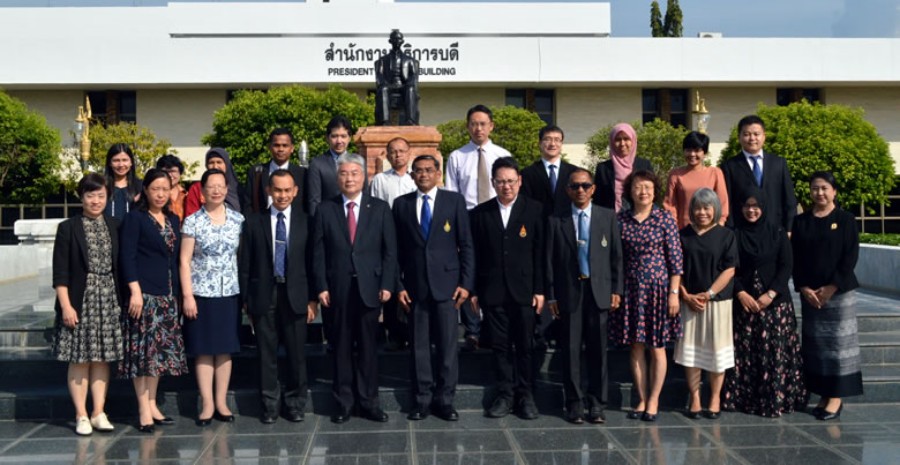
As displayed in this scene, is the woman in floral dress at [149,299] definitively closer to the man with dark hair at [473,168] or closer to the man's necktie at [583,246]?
the man with dark hair at [473,168]

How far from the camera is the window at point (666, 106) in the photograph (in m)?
30.9

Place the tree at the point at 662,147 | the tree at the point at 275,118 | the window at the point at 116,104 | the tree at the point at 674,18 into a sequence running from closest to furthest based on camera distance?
1. the tree at the point at 275,118
2. the tree at the point at 662,147
3. the window at the point at 116,104
4. the tree at the point at 674,18

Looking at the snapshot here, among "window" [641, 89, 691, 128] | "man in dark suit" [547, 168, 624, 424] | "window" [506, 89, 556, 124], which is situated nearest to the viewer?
"man in dark suit" [547, 168, 624, 424]

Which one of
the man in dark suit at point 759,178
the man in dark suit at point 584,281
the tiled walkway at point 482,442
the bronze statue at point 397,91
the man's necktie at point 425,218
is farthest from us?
the bronze statue at point 397,91

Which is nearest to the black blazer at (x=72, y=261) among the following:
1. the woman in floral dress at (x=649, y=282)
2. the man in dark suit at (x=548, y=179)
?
the man in dark suit at (x=548, y=179)

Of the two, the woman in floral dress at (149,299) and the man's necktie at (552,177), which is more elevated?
the man's necktie at (552,177)

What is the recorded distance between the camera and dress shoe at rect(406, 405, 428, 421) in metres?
5.63

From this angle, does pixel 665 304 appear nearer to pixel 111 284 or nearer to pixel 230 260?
pixel 230 260

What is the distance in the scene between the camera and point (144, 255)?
211 inches

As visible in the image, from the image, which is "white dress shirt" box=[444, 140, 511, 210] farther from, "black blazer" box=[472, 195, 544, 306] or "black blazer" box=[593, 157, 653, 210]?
"black blazer" box=[472, 195, 544, 306]

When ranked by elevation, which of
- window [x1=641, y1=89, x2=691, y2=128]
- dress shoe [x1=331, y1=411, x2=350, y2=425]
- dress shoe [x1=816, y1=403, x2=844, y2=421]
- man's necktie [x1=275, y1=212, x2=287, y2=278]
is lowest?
dress shoe [x1=816, y1=403, x2=844, y2=421]

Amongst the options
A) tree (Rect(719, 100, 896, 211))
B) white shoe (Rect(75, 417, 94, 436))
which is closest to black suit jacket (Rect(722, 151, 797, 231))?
white shoe (Rect(75, 417, 94, 436))

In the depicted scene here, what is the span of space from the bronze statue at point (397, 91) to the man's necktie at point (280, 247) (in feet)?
17.2

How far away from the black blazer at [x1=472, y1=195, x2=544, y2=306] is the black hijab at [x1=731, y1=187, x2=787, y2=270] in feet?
4.56
